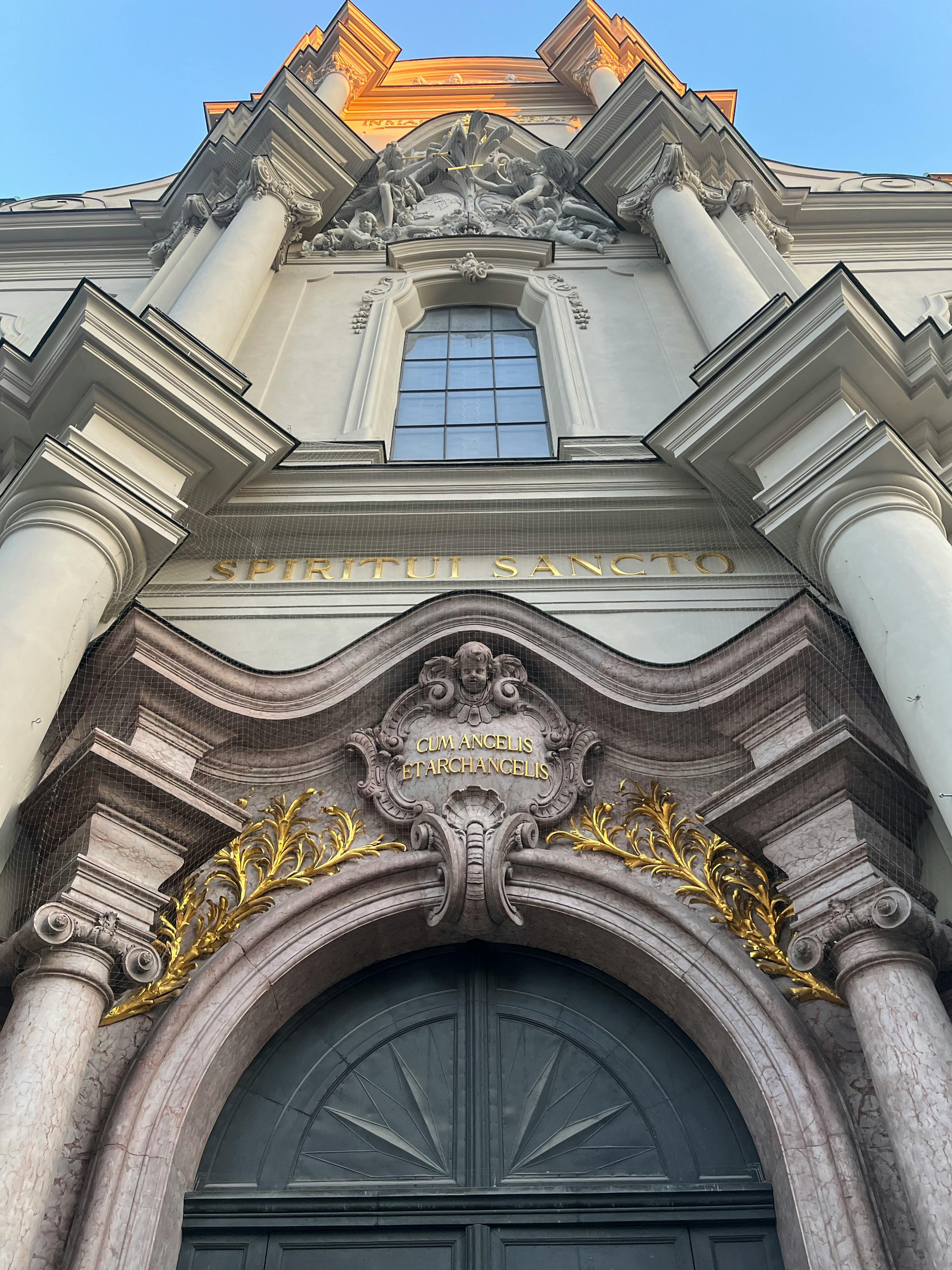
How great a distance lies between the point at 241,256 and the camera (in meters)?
9.44

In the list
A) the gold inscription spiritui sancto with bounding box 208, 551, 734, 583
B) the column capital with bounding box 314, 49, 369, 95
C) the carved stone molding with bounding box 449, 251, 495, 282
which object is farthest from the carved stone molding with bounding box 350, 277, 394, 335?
the column capital with bounding box 314, 49, 369, 95

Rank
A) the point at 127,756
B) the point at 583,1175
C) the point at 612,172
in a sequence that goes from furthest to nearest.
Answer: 1. the point at 612,172
2. the point at 127,756
3. the point at 583,1175

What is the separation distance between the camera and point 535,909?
5.22 metres

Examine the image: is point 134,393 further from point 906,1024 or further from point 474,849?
point 906,1024

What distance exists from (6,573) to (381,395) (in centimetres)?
447

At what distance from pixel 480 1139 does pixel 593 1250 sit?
677 mm

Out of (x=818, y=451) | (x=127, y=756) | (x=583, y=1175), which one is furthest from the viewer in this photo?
(x=818, y=451)

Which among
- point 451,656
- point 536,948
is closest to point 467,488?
point 451,656

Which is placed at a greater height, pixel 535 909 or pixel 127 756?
pixel 127 756

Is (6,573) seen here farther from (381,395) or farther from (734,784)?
(381,395)

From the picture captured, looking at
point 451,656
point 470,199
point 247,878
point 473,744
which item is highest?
point 470,199

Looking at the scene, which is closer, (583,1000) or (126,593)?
(583,1000)

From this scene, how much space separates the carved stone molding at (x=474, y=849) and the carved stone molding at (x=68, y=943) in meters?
1.39

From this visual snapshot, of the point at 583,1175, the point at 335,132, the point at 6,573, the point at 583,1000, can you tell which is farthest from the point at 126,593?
the point at 335,132
